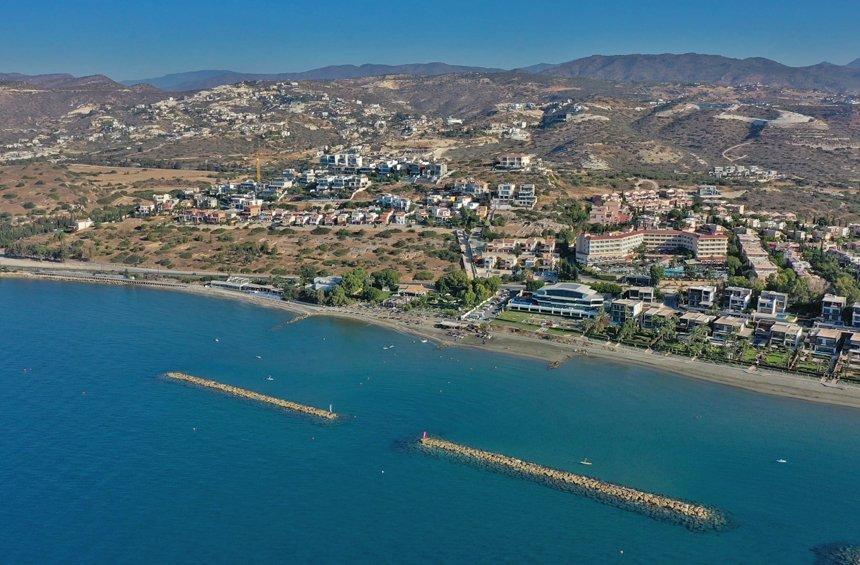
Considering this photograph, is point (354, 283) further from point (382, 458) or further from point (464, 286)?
point (382, 458)

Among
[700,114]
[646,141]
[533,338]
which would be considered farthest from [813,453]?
[700,114]

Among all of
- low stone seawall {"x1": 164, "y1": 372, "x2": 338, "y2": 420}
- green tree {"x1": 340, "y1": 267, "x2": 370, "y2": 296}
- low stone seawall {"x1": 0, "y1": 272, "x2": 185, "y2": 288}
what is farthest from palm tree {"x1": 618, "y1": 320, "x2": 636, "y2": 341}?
low stone seawall {"x1": 0, "y1": 272, "x2": 185, "y2": 288}

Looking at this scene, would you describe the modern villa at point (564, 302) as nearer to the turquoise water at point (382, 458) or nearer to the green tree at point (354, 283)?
the turquoise water at point (382, 458)

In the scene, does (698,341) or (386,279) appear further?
(386,279)

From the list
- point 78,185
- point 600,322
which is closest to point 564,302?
point 600,322

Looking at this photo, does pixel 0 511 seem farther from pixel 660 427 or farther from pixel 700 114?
pixel 700 114

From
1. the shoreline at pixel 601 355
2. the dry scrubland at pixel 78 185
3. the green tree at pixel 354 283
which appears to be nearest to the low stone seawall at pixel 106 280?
the shoreline at pixel 601 355
